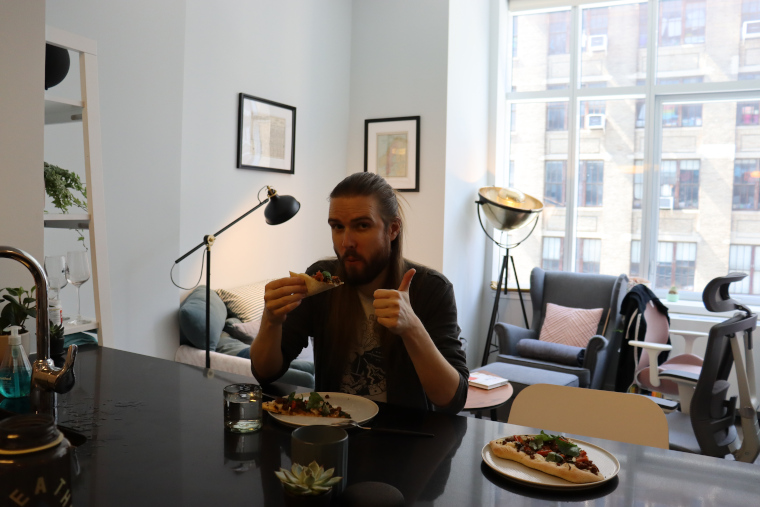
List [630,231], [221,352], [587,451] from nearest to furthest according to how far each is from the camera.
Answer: [587,451] < [221,352] < [630,231]

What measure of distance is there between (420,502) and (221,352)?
8.54 ft

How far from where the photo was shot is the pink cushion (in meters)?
4.88

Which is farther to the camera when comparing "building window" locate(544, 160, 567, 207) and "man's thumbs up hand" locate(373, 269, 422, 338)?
"building window" locate(544, 160, 567, 207)

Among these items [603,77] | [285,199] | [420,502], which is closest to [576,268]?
[603,77]

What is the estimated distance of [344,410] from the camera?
54.4 inches

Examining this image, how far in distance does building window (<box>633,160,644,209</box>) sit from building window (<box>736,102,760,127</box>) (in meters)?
0.80

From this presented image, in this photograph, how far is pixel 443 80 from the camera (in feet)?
15.9

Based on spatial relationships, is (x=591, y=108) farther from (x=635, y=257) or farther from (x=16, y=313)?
(x=16, y=313)

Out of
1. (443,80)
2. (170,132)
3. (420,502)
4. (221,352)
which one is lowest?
(221,352)

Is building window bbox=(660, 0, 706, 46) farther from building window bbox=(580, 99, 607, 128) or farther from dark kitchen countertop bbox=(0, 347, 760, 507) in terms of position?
dark kitchen countertop bbox=(0, 347, 760, 507)

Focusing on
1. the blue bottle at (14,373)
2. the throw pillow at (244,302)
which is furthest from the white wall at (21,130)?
the throw pillow at (244,302)

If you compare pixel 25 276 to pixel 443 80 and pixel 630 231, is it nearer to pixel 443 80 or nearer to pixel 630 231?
pixel 443 80

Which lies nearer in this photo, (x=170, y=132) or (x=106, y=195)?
(x=106, y=195)

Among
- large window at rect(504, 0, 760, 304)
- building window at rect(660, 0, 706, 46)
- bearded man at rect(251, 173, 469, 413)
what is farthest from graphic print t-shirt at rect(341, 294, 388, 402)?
building window at rect(660, 0, 706, 46)
